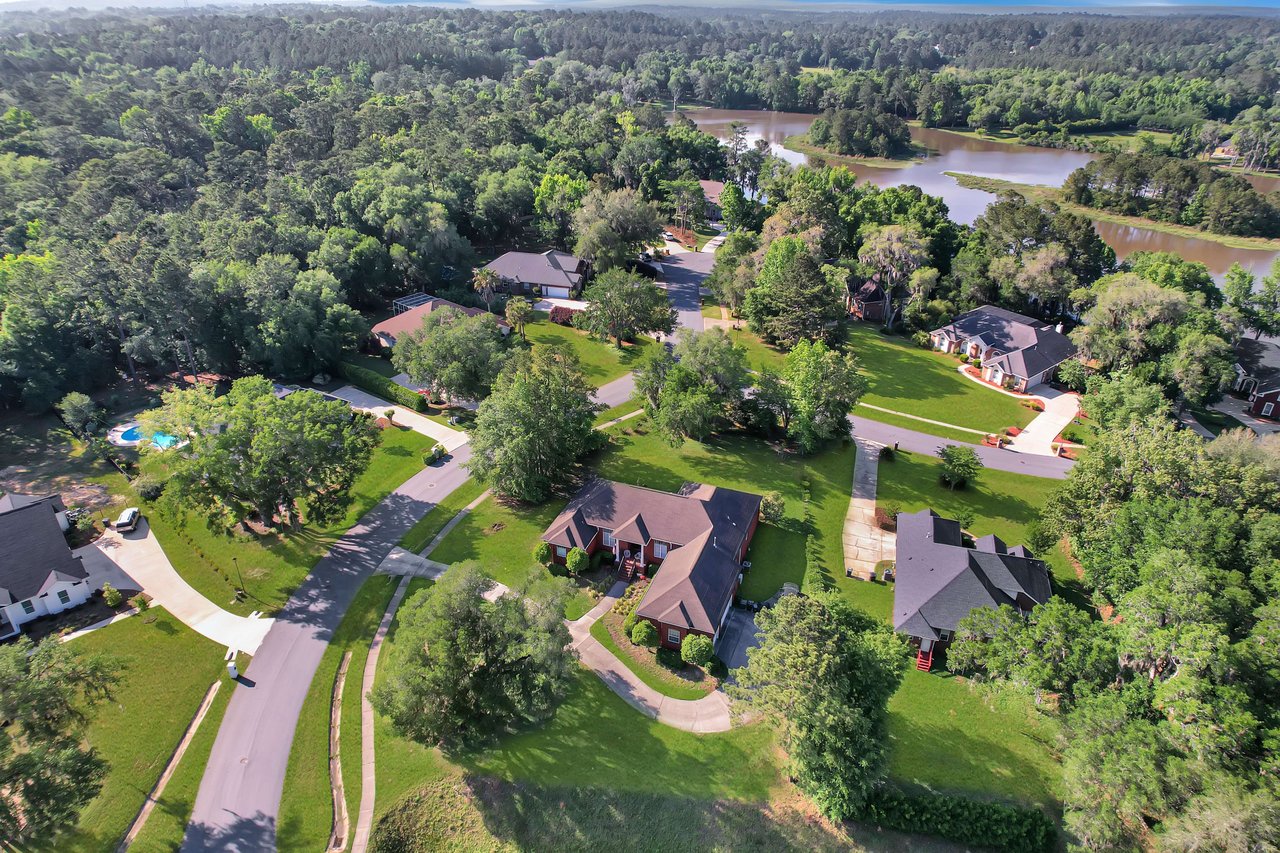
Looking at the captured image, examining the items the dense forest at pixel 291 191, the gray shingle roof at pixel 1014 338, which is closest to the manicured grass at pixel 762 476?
the gray shingle roof at pixel 1014 338

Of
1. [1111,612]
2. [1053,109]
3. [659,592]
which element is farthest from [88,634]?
[1053,109]

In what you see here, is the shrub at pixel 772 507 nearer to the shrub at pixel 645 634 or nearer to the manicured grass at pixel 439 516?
the shrub at pixel 645 634

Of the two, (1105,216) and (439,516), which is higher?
(1105,216)

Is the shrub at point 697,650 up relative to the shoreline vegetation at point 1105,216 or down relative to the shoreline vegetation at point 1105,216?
down

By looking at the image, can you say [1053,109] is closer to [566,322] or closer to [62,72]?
[566,322]

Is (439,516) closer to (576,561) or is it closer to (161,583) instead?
(576,561)

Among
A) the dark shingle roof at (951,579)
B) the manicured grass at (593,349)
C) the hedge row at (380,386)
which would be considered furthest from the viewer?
the manicured grass at (593,349)

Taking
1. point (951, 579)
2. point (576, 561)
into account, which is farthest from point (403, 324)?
point (951, 579)
